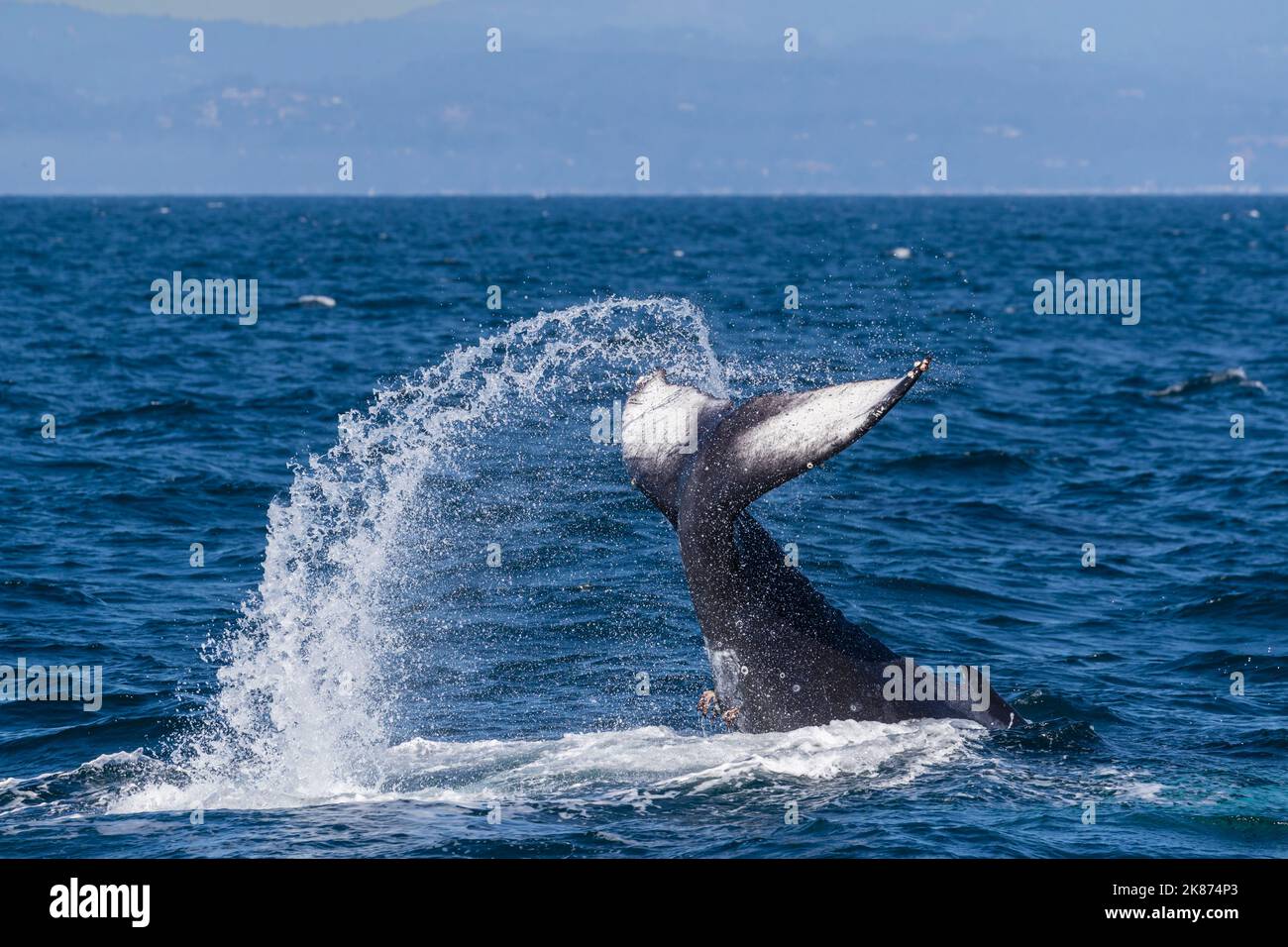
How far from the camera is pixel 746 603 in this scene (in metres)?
10.2

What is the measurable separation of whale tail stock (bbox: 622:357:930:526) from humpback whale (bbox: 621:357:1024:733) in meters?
0.01

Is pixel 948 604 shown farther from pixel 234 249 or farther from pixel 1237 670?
pixel 234 249

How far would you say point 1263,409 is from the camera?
29.2 metres

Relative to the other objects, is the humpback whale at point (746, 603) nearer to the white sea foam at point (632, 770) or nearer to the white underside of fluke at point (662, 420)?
the white underside of fluke at point (662, 420)

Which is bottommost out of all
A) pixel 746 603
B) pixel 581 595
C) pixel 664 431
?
pixel 581 595

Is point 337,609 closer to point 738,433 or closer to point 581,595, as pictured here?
point 581,595

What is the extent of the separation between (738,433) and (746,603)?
1.18m

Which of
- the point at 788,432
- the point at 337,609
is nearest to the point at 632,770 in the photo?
the point at 788,432

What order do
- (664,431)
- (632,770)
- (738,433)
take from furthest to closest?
(632,770), (664,431), (738,433)

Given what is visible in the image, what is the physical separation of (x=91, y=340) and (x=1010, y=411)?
842 inches

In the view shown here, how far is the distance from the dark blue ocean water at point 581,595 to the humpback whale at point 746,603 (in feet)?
0.76

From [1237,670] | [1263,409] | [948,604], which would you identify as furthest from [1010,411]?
[1237,670]

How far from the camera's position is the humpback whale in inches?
387

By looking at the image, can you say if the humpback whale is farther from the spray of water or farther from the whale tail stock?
the spray of water
